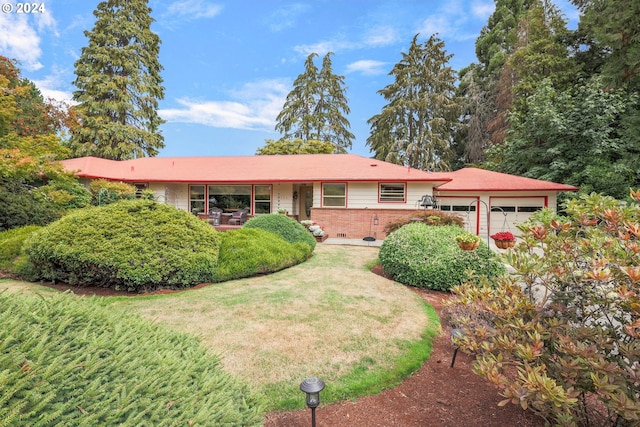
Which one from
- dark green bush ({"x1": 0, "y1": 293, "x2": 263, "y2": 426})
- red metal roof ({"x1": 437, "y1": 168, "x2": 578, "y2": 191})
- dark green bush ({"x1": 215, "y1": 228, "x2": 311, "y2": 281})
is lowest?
dark green bush ({"x1": 215, "y1": 228, "x2": 311, "y2": 281})

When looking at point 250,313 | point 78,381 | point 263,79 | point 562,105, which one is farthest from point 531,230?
point 562,105

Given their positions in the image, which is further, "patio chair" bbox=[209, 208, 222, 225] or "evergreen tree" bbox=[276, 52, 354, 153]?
"evergreen tree" bbox=[276, 52, 354, 153]

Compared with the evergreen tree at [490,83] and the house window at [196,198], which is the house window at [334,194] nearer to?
the house window at [196,198]

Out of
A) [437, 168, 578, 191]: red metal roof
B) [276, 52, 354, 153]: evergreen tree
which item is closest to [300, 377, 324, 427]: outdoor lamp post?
[437, 168, 578, 191]: red metal roof

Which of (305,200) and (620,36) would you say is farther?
(305,200)

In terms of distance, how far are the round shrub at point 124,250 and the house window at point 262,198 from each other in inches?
400

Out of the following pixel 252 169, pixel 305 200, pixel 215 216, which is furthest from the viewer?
pixel 305 200

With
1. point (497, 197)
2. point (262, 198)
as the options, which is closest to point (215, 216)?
point (262, 198)

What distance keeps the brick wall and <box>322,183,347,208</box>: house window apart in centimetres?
50

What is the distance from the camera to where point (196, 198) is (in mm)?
17844

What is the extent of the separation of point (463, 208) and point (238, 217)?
12080mm

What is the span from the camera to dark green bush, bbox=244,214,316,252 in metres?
9.23

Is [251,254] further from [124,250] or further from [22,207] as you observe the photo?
[22,207]

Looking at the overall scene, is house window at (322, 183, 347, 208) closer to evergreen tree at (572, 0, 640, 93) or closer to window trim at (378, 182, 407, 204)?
window trim at (378, 182, 407, 204)
